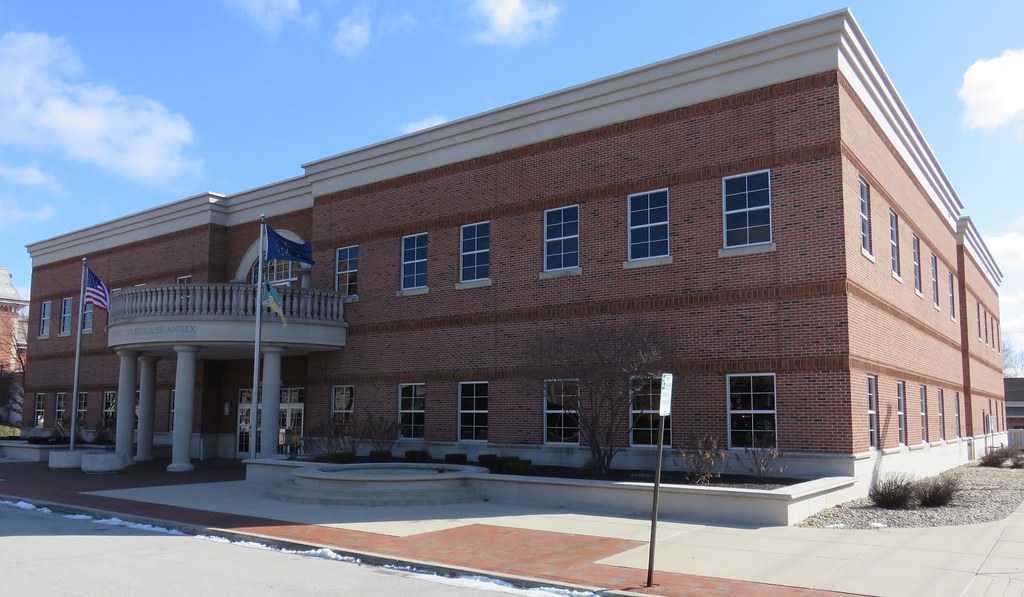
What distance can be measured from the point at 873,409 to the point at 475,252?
11.4 m

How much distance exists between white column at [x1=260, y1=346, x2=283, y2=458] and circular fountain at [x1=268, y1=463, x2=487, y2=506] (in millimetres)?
6465

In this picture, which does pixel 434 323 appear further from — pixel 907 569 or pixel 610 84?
pixel 907 569

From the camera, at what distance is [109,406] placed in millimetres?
35000

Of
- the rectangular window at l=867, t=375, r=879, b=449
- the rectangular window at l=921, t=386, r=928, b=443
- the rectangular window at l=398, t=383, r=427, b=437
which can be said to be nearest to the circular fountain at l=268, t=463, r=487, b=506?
the rectangular window at l=398, t=383, r=427, b=437

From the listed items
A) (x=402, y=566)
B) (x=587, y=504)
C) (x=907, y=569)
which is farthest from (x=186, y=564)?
(x=907, y=569)

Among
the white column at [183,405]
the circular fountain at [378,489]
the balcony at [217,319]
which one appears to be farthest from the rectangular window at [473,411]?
the white column at [183,405]

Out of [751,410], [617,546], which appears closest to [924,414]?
[751,410]

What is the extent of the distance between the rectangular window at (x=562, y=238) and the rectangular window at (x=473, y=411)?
13.3ft

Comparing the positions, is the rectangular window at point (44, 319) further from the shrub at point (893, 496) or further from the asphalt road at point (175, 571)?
the shrub at point (893, 496)

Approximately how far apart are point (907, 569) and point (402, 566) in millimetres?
6535

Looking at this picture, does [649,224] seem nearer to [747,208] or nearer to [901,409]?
[747,208]

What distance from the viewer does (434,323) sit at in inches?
969

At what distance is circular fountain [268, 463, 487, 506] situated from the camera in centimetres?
1698

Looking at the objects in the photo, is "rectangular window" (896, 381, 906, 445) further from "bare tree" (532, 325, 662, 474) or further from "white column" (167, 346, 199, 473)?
"white column" (167, 346, 199, 473)
